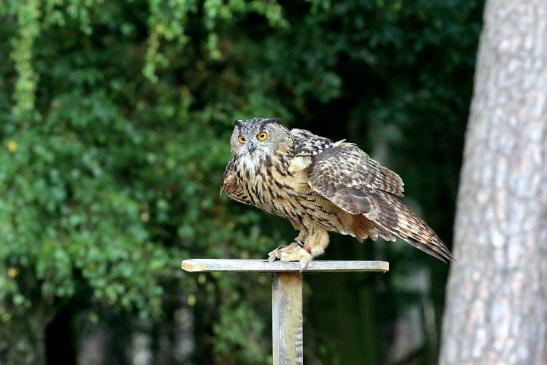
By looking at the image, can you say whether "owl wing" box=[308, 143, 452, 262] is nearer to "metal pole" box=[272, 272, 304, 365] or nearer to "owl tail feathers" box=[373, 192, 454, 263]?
"owl tail feathers" box=[373, 192, 454, 263]

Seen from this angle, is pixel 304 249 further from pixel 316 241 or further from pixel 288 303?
pixel 288 303

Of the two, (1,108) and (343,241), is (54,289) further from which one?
(343,241)

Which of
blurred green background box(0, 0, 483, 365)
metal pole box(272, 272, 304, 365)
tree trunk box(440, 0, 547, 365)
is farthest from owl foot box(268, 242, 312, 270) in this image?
blurred green background box(0, 0, 483, 365)

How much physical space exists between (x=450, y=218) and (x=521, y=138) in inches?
197

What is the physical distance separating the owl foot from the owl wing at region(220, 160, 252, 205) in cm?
39

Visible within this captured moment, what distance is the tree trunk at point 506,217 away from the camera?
17.3 feet

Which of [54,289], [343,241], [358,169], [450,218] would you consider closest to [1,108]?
[54,289]

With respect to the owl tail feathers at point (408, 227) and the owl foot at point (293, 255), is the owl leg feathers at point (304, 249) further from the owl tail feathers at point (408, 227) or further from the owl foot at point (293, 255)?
the owl tail feathers at point (408, 227)

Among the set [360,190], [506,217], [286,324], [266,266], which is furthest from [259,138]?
[506,217]

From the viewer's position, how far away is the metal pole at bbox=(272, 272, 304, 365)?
435cm

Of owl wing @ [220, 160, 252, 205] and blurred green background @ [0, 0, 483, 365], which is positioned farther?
blurred green background @ [0, 0, 483, 365]

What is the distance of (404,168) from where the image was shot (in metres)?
11.6

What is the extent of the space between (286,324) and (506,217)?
4.93 feet

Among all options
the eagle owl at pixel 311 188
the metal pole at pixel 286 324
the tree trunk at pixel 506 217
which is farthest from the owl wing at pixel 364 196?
the tree trunk at pixel 506 217
